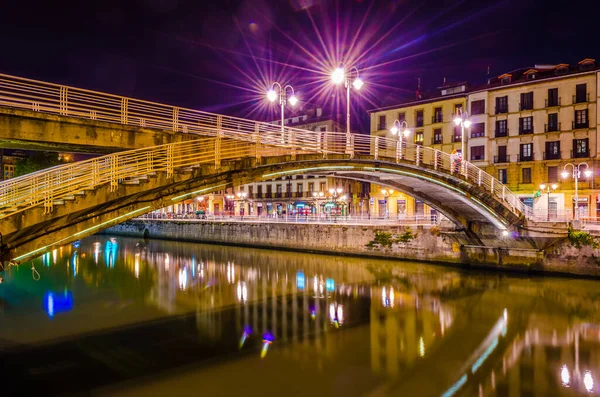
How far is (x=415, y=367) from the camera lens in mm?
12609

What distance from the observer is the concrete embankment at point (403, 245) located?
25.3 m

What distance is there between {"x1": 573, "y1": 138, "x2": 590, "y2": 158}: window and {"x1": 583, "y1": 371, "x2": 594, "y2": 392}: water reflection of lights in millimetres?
32819

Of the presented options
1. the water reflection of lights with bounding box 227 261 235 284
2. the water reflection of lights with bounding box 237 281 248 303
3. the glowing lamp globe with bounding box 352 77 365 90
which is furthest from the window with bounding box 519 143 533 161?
the water reflection of lights with bounding box 237 281 248 303

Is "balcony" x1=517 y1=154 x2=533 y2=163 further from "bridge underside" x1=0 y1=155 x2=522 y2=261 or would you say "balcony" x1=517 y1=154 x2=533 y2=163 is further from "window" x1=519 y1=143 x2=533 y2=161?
"bridge underside" x1=0 y1=155 x2=522 y2=261

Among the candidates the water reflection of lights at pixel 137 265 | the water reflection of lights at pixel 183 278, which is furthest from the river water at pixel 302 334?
the water reflection of lights at pixel 137 265

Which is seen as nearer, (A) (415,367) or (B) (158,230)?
(A) (415,367)

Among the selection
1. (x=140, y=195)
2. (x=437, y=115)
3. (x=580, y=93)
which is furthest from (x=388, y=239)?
(x=580, y=93)

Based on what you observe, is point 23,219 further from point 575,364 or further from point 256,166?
point 575,364

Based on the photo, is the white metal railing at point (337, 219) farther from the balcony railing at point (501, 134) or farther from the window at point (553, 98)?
the window at point (553, 98)

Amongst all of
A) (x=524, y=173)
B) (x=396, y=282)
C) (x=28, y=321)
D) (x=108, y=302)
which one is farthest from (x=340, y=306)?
(x=524, y=173)

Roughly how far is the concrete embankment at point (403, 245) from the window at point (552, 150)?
17.9 meters

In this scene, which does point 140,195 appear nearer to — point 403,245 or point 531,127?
point 403,245

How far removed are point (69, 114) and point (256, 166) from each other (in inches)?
244

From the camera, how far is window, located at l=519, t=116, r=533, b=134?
136ft
